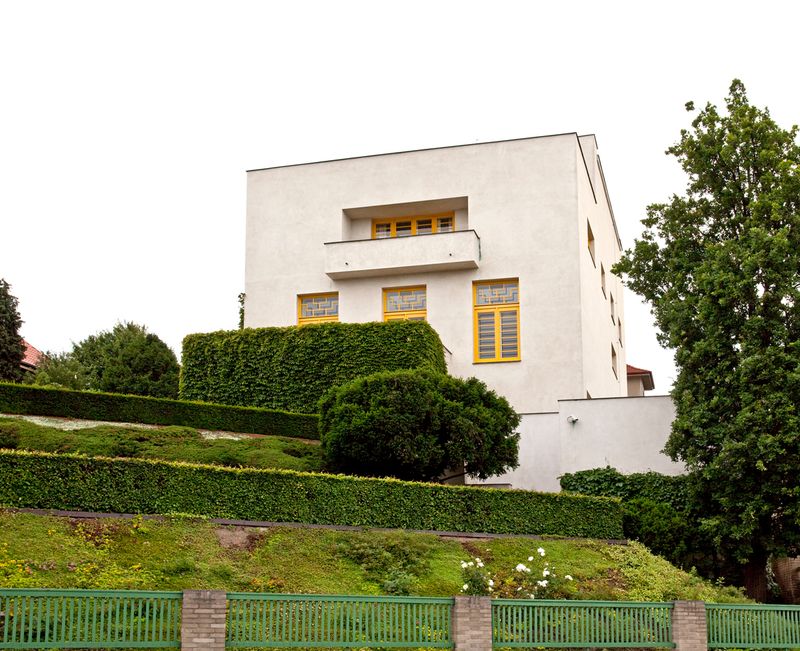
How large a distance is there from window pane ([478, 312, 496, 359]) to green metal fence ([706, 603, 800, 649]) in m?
17.3

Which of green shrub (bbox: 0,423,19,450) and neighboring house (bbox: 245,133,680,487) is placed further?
neighboring house (bbox: 245,133,680,487)

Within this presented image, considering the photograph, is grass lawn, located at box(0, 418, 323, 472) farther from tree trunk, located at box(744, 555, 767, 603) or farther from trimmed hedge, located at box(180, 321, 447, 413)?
tree trunk, located at box(744, 555, 767, 603)

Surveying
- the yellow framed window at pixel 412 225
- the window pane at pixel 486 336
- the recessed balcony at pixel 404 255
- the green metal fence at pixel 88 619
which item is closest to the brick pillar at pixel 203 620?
the green metal fence at pixel 88 619

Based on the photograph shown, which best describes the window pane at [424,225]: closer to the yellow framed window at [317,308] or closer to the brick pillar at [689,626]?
the yellow framed window at [317,308]

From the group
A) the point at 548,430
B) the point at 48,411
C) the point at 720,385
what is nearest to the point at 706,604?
the point at 720,385

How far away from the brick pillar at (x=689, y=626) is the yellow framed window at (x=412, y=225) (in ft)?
69.7

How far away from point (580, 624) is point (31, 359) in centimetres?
3918

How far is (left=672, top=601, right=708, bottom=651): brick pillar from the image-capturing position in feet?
54.7

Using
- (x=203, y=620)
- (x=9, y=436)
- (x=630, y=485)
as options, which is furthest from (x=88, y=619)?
(x=630, y=485)

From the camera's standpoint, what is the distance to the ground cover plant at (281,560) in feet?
54.8

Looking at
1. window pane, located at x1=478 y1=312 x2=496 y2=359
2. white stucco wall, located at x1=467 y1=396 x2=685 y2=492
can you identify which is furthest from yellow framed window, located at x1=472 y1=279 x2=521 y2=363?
white stucco wall, located at x1=467 y1=396 x2=685 y2=492

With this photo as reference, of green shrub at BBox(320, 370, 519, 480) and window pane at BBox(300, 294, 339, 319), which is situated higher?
window pane at BBox(300, 294, 339, 319)

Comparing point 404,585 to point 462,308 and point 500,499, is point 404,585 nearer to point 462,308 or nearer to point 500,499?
point 500,499

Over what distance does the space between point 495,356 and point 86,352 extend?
2207 centimetres
